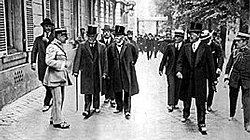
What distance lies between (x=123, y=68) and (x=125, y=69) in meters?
0.08

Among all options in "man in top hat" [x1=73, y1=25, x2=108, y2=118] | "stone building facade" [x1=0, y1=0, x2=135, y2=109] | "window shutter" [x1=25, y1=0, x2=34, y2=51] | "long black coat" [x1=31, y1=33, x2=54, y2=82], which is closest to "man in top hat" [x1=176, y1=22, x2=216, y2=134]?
"man in top hat" [x1=73, y1=25, x2=108, y2=118]

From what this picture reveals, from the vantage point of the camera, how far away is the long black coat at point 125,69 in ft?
26.3

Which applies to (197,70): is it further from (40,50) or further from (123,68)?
(40,50)

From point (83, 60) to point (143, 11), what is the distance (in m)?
47.1

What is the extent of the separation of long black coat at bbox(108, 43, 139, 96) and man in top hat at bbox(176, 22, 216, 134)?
44.1 inches

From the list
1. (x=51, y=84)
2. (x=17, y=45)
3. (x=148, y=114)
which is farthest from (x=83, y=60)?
(x=17, y=45)

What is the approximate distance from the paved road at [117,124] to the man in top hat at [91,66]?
54 centimetres

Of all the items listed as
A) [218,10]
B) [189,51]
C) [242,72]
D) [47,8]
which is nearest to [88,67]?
[189,51]

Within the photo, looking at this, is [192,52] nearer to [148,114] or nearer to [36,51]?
[148,114]

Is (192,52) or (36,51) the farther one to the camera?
(36,51)

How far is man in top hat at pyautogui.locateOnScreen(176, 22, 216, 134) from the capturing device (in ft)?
22.4

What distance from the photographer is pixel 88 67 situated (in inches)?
314

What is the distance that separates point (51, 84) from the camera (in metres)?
6.75

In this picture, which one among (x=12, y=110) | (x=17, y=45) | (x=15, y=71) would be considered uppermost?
(x=17, y=45)
